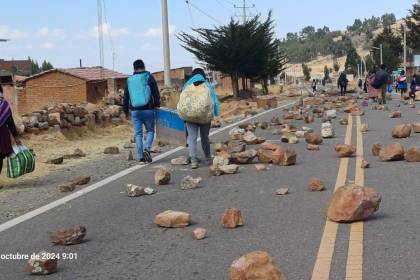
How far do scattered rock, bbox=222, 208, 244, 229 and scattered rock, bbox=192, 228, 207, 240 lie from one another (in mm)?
355

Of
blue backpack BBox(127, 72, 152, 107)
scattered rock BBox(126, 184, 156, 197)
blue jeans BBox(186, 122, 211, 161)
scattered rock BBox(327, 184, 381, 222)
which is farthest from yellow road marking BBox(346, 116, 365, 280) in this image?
blue backpack BBox(127, 72, 152, 107)

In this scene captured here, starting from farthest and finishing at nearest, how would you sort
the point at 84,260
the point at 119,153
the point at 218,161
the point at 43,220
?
the point at 119,153 < the point at 218,161 < the point at 43,220 < the point at 84,260

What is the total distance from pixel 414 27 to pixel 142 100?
3141 inches

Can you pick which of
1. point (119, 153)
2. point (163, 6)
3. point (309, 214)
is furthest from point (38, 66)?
point (309, 214)

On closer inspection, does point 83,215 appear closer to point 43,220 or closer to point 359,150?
point 43,220

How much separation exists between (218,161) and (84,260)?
5.08 meters

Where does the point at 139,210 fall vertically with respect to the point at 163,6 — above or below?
below

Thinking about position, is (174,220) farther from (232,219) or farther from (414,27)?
(414,27)

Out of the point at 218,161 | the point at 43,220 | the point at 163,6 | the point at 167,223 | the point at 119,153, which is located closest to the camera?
the point at 167,223

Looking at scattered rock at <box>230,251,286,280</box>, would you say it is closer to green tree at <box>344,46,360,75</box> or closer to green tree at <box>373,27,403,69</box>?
green tree at <box>373,27,403,69</box>

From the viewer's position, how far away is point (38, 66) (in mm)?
131000

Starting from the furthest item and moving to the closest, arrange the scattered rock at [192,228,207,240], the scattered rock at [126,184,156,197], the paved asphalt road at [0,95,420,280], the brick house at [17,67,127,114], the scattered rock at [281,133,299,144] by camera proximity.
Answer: the brick house at [17,67,127,114] → the scattered rock at [281,133,299,144] → the scattered rock at [126,184,156,197] → the scattered rock at [192,228,207,240] → the paved asphalt road at [0,95,420,280]

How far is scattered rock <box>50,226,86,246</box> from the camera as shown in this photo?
6074mm

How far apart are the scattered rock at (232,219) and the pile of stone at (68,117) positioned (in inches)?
445
